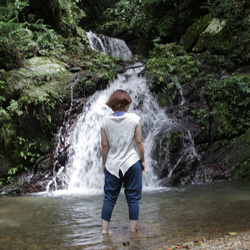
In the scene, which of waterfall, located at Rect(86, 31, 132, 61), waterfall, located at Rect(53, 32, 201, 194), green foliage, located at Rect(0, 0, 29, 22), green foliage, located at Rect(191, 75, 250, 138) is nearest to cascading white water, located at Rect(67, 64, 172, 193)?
waterfall, located at Rect(53, 32, 201, 194)

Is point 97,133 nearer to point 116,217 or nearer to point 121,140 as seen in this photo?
point 116,217

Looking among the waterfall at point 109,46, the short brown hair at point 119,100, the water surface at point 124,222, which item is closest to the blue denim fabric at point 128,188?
the water surface at point 124,222

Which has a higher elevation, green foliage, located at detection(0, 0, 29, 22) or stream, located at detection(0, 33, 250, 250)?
green foliage, located at detection(0, 0, 29, 22)

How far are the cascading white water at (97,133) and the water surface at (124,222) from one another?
2468mm

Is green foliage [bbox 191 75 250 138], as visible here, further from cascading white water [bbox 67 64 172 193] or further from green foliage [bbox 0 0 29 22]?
green foliage [bbox 0 0 29 22]

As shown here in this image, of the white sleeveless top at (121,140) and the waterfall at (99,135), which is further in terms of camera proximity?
the waterfall at (99,135)

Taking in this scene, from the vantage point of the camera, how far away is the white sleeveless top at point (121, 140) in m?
3.34

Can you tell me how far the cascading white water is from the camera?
827 cm

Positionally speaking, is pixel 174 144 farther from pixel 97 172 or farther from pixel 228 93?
pixel 228 93

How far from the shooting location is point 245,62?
495 inches

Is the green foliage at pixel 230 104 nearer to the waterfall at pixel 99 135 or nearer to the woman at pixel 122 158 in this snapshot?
the waterfall at pixel 99 135

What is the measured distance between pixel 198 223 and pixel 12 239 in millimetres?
2224

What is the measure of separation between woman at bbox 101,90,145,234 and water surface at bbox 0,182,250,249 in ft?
1.05

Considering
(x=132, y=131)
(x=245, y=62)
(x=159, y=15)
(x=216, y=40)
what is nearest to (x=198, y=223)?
(x=132, y=131)
